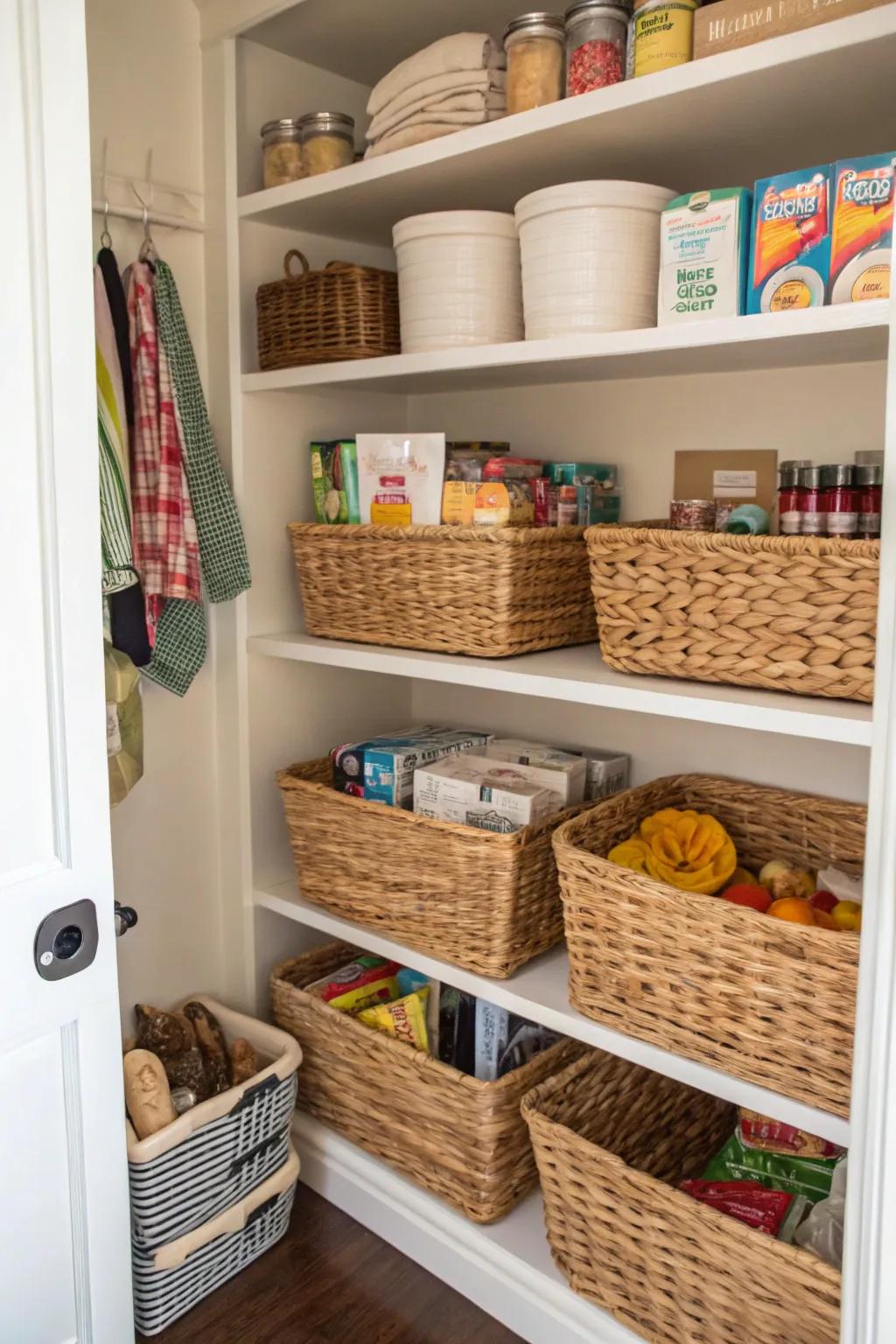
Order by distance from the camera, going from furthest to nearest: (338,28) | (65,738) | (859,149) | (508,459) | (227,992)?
(227,992)
(338,28)
(508,459)
(859,149)
(65,738)

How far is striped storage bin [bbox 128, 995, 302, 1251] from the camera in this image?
5.31 feet

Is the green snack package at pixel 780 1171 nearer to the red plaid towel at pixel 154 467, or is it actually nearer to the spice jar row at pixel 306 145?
the red plaid towel at pixel 154 467

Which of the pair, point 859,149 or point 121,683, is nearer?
point 859,149

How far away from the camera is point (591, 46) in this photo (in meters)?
1.40

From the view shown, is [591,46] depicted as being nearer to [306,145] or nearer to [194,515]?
[306,145]

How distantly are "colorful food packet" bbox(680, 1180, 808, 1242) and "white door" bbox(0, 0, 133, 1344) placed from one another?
0.80m

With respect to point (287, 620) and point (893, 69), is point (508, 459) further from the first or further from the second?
point (893, 69)

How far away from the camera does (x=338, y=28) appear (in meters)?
1.84

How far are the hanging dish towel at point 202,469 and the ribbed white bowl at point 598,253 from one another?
68cm

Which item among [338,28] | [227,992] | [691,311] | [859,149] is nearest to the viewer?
[691,311]

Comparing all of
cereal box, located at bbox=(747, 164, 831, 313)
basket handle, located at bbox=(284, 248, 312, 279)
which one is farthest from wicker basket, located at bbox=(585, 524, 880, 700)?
basket handle, located at bbox=(284, 248, 312, 279)

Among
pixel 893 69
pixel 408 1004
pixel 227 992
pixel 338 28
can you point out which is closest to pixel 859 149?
pixel 893 69

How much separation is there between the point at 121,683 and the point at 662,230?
3.44 feet

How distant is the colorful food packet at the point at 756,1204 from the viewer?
144 cm
